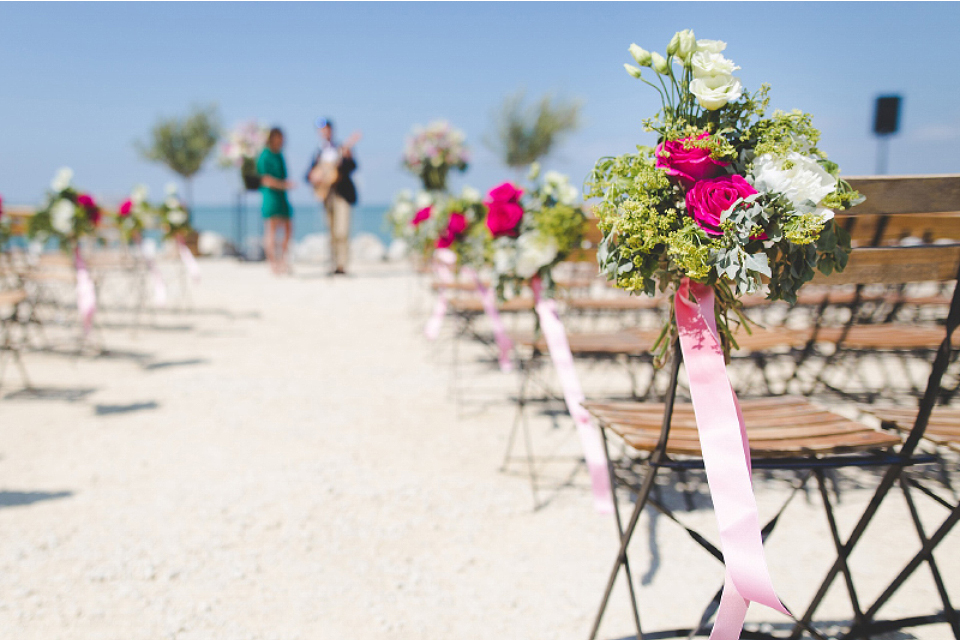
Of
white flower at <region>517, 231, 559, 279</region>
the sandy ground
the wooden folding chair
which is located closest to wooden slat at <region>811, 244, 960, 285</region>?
the wooden folding chair

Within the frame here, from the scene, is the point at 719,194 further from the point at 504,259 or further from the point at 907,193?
the point at 504,259

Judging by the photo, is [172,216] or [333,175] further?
[333,175]

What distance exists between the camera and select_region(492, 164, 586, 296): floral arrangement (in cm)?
298

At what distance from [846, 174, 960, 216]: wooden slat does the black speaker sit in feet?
49.2

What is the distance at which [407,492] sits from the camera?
2957mm

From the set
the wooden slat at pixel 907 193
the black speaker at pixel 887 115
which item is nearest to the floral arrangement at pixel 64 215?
the wooden slat at pixel 907 193

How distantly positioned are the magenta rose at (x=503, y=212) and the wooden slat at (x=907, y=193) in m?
1.70

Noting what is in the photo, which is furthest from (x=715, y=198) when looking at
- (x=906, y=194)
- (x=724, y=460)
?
(x=724, y=460)

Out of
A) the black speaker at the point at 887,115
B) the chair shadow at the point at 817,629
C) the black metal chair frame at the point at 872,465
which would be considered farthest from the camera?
the black speaker at the point at 887,115

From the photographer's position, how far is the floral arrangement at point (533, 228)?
298 cm

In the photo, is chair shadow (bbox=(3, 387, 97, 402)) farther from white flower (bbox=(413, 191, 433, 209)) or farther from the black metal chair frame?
the black metal chair frame

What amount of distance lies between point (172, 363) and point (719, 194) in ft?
16.6

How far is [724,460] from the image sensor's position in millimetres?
1536

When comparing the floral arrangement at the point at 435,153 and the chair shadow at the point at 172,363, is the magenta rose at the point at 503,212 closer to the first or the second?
the chair shadow at the point at 172,363
